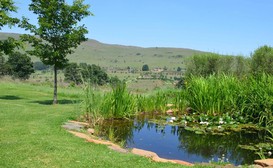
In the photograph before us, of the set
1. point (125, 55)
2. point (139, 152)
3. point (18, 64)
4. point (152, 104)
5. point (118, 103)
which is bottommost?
point (139, 152)

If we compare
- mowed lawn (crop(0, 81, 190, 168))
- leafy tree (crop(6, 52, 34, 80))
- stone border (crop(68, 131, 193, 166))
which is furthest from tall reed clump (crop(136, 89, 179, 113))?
leafy tree (crop(6, 52, 34, 80))

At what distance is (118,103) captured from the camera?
402 inches

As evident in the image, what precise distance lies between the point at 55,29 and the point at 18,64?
24560 millimetres

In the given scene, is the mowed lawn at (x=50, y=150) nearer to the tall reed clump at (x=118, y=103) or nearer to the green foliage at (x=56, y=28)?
the tall reed clump at (x=118, y=103)

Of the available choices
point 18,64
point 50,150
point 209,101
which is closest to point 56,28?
point 209,101

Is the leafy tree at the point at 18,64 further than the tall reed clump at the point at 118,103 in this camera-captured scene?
Yes

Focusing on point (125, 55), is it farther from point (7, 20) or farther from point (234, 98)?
point (234, 98)

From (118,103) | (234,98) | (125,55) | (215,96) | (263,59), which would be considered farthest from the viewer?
(125,55)

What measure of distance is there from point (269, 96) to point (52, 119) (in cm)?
567

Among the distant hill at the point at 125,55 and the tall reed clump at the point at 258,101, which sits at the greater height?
the distant hill at the point at 125,55

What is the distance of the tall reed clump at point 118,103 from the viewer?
386 inches

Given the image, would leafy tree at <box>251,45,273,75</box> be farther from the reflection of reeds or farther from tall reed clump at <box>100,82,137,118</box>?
tall reed clump at <box>100,82,137,118</box>

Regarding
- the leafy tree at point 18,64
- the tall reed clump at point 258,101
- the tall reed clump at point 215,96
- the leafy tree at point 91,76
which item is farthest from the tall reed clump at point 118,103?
the leafy tree at point 18,64

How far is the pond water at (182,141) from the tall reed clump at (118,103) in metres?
0.37
